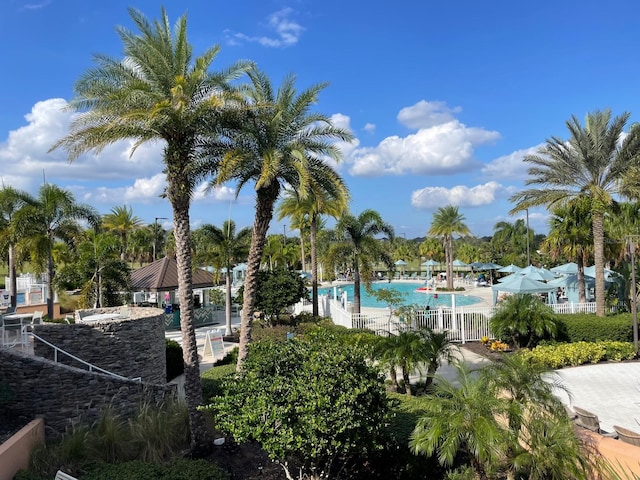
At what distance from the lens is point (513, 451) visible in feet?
19.7

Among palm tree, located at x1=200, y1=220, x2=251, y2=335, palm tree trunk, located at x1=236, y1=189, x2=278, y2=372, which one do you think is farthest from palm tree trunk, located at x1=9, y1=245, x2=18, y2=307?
palm tree trunk, located at x1=236, y1=189, x2=278, y2=372

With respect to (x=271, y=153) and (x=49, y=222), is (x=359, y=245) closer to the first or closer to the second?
(x=271, y=153)

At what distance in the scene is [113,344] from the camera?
35.9 ft

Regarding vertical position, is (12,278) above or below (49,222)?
below

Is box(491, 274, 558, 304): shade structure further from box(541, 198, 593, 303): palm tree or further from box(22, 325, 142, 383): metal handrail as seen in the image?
box(22, 325, 142, 383): metal handrail

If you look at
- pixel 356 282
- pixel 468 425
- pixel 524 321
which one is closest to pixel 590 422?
pixel 468 425

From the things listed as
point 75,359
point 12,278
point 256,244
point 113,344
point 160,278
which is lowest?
point 75,359

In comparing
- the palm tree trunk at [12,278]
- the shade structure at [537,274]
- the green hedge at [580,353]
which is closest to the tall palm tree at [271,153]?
the green hedge at [580,353]

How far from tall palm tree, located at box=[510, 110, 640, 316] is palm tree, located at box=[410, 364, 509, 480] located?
13.6 metres

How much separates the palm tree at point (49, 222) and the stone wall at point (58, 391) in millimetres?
11645

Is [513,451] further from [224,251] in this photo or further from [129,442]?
[224,251]

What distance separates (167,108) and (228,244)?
13.2 meters

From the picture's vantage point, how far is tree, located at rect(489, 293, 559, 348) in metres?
15.2

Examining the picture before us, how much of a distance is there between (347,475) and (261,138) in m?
8.25
